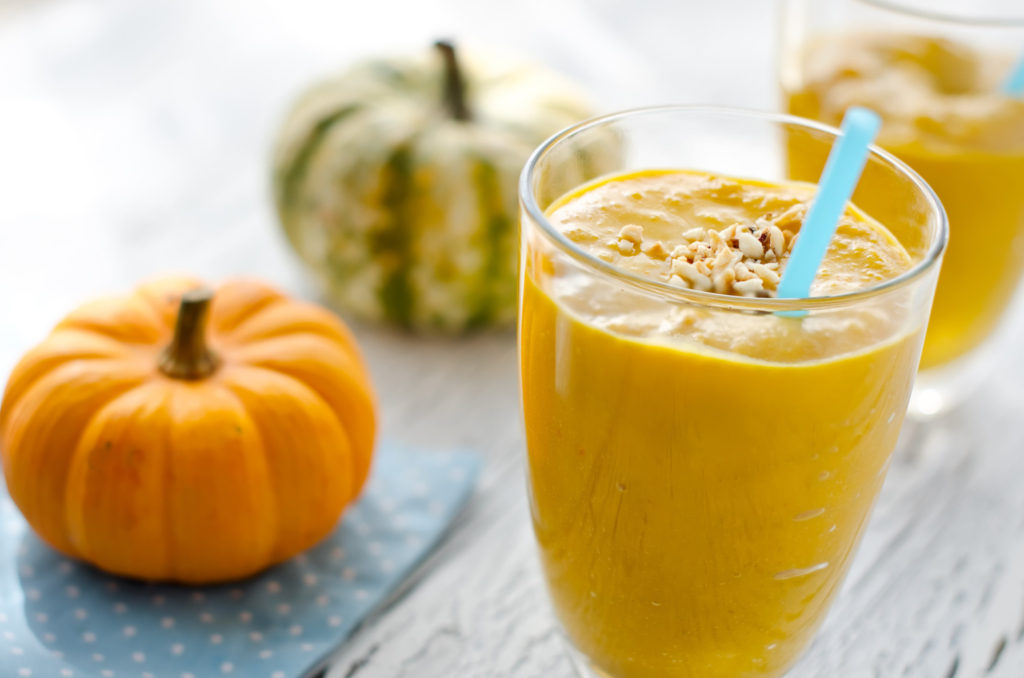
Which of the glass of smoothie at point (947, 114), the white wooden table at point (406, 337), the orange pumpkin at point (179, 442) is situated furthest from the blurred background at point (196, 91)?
the glass of smoothie at point (947, 114)

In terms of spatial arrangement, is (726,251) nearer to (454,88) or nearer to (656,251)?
(656,251)

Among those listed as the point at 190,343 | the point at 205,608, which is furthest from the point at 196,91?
the point at 205,608

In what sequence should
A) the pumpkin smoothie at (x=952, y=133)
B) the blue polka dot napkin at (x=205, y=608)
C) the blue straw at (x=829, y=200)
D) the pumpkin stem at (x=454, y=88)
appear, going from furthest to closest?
the pumpkin stem at (x=454, y=88), the pumpkin smoothie at (x=952, y=133), the blue polka dot napkin at (x=205, y=608), the blue straw at (x=829, y=200)

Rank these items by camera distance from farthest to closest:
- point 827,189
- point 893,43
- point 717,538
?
point 893,43
point 717,538
point 827,189

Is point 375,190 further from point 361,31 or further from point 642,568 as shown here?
point 361,31

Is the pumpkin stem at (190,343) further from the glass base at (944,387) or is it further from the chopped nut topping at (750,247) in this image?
the glass base at (944,387)

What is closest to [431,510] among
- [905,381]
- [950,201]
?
[905,381]
